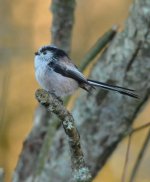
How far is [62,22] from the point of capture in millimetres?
3469

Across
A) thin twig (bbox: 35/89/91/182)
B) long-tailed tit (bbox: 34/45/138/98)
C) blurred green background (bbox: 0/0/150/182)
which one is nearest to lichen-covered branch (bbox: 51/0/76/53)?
long-tailed tit (bbox: 34/45/138/98)

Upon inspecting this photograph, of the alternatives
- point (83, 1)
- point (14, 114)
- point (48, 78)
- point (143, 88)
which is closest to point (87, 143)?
point (143, 88)

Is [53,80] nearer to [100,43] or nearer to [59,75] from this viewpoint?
[59,75]

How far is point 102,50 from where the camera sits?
357 cm

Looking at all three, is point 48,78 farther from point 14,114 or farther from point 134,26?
point 14,114

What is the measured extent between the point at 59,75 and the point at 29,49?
3.17m

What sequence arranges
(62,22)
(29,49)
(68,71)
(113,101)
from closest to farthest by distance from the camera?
(68,71)
(113,101)
(62,22)
(29,49)

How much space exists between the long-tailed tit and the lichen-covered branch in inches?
23.6

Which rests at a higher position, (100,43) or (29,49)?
(100,43)

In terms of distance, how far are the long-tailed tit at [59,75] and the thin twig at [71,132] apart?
494mm

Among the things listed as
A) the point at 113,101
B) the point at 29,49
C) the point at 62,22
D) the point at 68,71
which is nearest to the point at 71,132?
the point at 68,71

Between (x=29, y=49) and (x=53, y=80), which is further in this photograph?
(x=29, y=49)

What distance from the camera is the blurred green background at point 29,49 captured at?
5.79 metres

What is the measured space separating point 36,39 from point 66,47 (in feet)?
8.63
